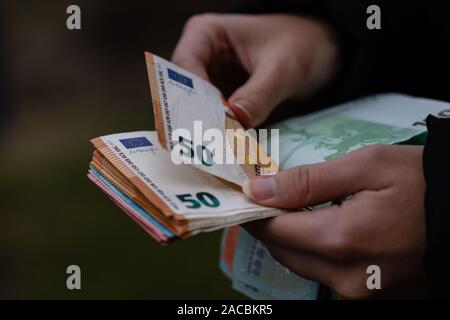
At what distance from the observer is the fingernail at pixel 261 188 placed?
0.76 meters

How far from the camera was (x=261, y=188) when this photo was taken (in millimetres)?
759

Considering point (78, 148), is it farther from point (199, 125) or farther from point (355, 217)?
point (355, 217)

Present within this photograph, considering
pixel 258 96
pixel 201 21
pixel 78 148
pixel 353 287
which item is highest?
pixel 201 21

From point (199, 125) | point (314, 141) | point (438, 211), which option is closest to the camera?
point (438, 211)

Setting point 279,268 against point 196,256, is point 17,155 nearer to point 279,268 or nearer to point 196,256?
point 196,256

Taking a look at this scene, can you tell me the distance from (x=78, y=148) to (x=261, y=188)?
2125mm

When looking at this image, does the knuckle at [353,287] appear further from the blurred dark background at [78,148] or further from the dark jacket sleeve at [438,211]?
the blurred dark background at [78,148]

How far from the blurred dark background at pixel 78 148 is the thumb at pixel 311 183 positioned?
1.26 metres

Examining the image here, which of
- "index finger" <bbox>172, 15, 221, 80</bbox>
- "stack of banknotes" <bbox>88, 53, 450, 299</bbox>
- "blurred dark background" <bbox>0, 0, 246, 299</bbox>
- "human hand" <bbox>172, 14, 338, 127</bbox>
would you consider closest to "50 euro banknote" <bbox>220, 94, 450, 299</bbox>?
"stack of banknotes" <bbox>88, 53, 450, 299</bbox>

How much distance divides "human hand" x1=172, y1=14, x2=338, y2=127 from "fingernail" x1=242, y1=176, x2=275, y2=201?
37 centimetres

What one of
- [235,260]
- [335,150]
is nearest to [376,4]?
[335,150]

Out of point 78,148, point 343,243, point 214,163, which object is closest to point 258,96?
point 214,163

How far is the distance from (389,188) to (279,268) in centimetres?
29

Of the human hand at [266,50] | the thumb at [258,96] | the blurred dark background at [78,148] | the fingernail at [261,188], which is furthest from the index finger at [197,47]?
the blurred dark background at [78,148]
